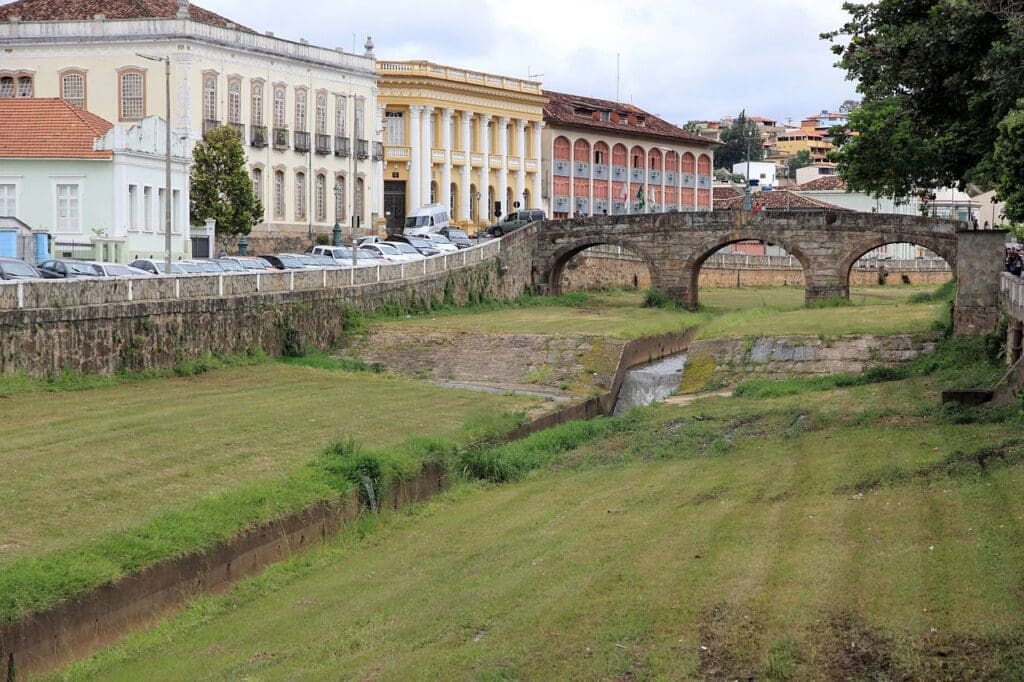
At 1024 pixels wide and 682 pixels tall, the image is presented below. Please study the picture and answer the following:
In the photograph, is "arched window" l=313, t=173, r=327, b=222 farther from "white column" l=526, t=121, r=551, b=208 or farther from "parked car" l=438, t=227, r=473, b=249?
"white column" l=526, t=121, r=551, b=208

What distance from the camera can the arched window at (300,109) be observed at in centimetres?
7800

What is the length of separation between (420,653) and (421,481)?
36.9 feet

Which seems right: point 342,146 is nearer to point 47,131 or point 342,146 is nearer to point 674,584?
point 47,131

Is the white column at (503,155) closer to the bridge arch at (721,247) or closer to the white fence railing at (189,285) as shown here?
the bridge arch at (721,247)

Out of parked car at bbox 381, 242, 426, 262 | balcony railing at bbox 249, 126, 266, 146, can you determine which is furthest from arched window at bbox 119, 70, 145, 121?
parked car at bbox 381, 242, 426, 262

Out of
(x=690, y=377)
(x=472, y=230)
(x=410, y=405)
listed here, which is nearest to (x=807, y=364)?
(x=690, y=377)

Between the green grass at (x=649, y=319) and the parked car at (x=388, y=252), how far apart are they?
3.14 m

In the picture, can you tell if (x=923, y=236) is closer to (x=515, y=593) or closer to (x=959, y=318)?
(x=959, y=318)

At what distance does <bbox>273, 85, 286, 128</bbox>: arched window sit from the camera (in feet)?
251

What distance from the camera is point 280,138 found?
7675cm

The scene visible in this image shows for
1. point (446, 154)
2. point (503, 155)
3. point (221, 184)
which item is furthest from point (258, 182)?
point (503, 155)

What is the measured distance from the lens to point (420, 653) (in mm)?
16844

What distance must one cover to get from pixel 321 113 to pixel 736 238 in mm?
21156

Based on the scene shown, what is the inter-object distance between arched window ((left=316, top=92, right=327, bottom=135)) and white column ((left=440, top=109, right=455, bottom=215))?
12863mm
